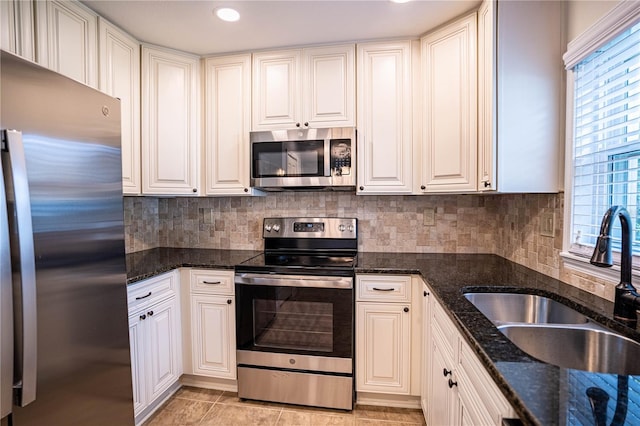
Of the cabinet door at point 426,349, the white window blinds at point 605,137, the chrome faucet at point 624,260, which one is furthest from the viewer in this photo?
the cabinet door at point 426,349

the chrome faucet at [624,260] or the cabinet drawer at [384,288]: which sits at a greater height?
the chrome faucet at [624,260]

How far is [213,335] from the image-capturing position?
207cm

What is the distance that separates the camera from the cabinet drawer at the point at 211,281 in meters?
2.03

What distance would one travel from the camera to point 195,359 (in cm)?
211

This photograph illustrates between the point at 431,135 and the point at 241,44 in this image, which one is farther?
the point at 241,44

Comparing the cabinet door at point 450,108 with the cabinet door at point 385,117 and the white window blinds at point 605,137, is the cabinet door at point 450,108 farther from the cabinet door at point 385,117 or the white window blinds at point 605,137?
the white window blinds at point 605,137

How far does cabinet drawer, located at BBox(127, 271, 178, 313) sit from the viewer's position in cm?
169

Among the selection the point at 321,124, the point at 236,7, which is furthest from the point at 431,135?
the point at 236,7

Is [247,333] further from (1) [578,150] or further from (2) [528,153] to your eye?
(1) [578,150]

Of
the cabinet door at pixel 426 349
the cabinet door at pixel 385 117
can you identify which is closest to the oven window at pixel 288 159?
the cabinet door at pixel 385 117

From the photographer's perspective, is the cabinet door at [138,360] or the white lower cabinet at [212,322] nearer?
the cabinet door at [138,360]

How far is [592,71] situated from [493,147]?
46 centimetres

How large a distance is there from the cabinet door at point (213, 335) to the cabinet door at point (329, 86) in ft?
4.55

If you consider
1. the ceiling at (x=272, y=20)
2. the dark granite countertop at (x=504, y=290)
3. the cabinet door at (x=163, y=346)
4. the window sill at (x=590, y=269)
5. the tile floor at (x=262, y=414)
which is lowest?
the tile floor at (x=262, y=414)
